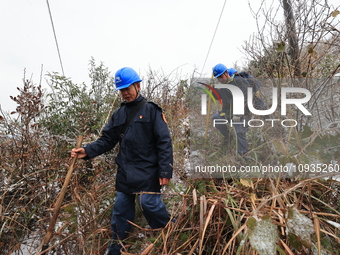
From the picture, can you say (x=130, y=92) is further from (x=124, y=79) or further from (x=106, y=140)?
(x=106, y=140)

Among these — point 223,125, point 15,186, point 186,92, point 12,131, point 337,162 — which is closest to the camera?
point 337,162

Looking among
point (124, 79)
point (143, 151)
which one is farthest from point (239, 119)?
point (124, 79)

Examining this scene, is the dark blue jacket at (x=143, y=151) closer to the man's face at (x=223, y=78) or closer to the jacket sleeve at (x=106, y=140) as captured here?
the jacket sleeve at (x=106, y=140)

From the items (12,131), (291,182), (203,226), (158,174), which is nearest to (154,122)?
(158,174)

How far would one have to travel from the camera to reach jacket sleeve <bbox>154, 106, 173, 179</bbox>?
7.20 feet

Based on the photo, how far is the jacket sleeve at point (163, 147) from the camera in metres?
2.19

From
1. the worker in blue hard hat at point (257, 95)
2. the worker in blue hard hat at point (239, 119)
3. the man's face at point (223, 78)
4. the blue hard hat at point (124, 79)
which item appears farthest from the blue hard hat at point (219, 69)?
the blue hard hat at point (124, 79)

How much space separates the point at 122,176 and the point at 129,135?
0.36 metres

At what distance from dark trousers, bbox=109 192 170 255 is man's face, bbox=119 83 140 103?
33.4 inches

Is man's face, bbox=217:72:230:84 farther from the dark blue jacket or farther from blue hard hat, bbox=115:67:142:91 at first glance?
blue hard hat, bbox=115:67:142:91

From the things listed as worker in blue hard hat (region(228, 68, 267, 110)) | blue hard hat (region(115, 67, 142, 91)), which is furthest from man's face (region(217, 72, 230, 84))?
blue hard hat (region(115, 67, 142, 91))

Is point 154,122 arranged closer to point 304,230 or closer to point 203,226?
point 203,226

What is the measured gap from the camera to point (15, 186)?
8.55ft

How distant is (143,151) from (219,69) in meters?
1.94
